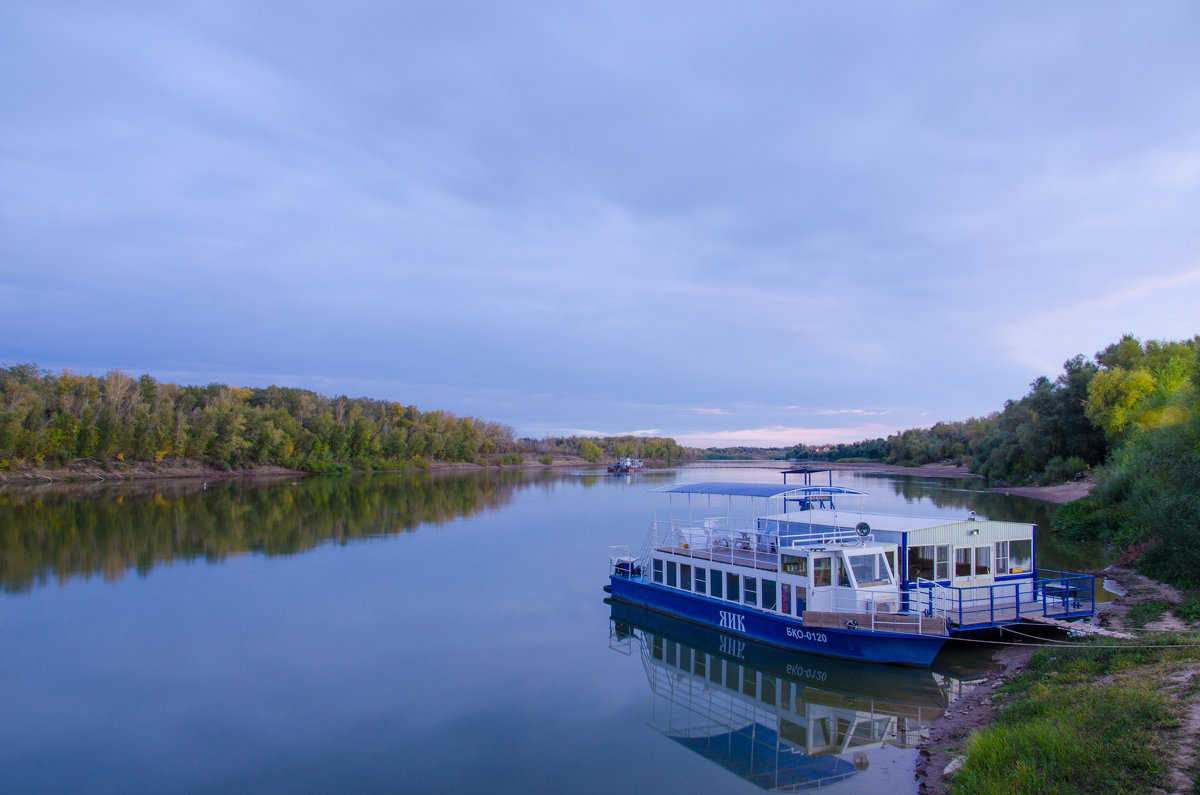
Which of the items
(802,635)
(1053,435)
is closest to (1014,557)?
(802,635)

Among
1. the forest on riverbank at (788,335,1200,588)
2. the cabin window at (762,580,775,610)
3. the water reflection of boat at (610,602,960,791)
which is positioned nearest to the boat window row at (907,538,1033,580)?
the cabin window at (762,580,775,610)

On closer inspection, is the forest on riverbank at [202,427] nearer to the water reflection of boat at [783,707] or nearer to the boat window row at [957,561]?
the water reflection of boat at [783,707]

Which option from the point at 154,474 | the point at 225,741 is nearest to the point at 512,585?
the point at 225,741

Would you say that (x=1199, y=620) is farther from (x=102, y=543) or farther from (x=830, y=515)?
(x=102, y=543)

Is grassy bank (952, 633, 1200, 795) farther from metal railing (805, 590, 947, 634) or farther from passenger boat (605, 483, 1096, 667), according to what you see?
passenger boat (605, 483, 1096, 667)

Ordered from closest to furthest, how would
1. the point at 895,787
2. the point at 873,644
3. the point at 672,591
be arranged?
the point at 895,787 < the point at 873,644 < the point at 672,591

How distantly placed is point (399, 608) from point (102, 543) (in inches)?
993

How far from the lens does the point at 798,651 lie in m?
19.3

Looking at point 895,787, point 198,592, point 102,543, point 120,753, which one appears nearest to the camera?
point 895,787

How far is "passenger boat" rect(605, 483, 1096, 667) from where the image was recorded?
17.8 metres

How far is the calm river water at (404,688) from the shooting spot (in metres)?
13.3

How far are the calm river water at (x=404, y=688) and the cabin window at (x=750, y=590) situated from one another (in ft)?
5.06

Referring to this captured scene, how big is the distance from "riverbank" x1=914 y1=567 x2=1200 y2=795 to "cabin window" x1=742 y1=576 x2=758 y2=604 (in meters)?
6.22

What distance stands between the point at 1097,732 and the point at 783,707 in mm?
7511
